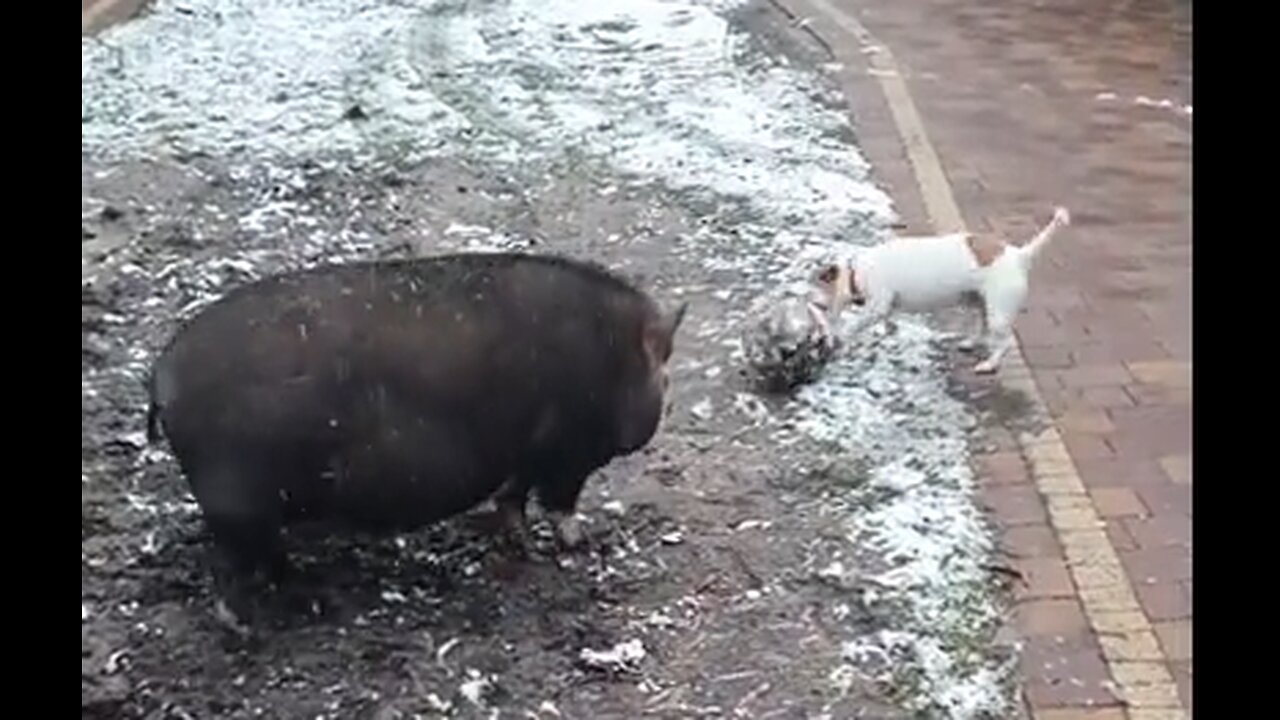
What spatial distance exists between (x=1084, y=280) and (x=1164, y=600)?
2485mm

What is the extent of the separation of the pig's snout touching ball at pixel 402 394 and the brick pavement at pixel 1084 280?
125 cm

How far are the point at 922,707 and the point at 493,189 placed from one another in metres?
4.24

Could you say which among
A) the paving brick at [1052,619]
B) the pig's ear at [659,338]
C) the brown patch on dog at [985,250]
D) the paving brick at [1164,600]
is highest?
the pig's ear at [659,338]

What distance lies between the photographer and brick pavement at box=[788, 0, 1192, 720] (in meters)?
4.68

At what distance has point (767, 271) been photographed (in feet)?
23.1

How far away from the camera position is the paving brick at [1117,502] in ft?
17.3

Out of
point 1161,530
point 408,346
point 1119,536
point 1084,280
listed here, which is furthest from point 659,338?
point 1084,280

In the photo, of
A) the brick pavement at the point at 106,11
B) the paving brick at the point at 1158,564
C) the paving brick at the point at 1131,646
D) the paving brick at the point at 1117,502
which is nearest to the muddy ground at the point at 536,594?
the paving brick at the point at 1131,646

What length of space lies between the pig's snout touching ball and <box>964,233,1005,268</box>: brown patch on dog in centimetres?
147

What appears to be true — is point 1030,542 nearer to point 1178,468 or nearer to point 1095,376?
point 1178,468

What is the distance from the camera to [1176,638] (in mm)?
4621

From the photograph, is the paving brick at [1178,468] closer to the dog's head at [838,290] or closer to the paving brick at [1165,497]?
the paving brick at [1165,497]

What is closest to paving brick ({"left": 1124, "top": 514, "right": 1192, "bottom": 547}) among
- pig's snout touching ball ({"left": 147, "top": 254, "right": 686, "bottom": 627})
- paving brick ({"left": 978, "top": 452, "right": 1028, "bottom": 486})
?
paving brick ({"left": 978, "top": 452, "right": 1028, "bottom": 486})

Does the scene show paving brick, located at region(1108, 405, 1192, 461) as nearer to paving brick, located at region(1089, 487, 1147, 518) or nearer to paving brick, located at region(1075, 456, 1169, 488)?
paving brick, located at region(1075, 456, 1169, 488)
